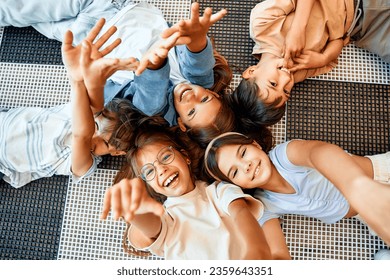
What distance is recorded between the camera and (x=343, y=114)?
1259 mm

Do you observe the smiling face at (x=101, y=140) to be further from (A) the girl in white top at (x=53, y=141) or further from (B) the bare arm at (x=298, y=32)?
(B) the bare arm at (x=298, y=32)

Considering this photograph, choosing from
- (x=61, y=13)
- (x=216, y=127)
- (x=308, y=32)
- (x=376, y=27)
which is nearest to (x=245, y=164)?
Result: (x=216, y=127)

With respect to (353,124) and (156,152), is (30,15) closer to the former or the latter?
(156,152)

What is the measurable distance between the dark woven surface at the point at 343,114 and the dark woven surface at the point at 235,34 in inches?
7.4

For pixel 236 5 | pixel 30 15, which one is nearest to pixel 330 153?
pixel 236 5

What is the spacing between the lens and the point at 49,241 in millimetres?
1226

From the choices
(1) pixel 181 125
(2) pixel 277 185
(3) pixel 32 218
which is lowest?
(3) pixel 32 218

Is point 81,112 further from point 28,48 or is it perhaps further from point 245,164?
point 28,48

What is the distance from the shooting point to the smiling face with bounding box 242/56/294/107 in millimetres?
1075

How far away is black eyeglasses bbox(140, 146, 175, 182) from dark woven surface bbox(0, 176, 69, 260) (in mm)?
331

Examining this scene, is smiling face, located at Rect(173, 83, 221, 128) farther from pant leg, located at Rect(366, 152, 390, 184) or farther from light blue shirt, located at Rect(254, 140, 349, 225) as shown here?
pant leg, located at Rect(366, 152, 390, 184)

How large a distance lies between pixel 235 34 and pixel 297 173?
19.5 inches

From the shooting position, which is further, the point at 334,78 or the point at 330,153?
the point at 334,78
